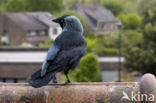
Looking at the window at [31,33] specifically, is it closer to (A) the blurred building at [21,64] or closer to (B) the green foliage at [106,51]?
(B) the green foliage at [106,51]

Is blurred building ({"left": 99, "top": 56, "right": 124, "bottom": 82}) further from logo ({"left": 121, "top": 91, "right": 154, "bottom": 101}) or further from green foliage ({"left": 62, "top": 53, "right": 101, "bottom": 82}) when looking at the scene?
logo ({"left": 121, "top": 91, "right": 154, "bottom": 101})

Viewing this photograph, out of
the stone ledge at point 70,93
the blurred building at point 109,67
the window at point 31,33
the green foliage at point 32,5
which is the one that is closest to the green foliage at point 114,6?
the green foliage at point 32,5

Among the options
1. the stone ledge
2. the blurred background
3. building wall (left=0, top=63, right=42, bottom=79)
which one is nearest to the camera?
the stone ledge

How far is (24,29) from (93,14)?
22.0m

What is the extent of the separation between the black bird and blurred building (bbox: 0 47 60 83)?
13.5 metres

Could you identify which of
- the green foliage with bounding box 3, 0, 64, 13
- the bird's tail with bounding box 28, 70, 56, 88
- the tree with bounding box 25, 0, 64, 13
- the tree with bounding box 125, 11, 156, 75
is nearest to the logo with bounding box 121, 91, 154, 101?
the bird's tail with bounding box 28, 70, 56, 88

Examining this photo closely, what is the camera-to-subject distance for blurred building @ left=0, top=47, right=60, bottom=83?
1878 cm

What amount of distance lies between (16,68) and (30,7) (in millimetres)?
49310

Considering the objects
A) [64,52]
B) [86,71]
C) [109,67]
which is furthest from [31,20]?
[64,52]

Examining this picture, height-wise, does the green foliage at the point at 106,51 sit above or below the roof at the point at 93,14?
above

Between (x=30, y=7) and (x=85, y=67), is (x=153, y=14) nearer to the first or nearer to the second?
(x=85, y=67)

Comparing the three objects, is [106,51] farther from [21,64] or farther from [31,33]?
[21,64]

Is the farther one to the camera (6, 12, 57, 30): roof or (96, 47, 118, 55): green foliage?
(6, 12, 57, 30): roof

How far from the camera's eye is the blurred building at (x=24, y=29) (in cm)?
4772
